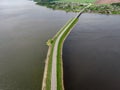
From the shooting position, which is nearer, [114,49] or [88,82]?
[88,82]

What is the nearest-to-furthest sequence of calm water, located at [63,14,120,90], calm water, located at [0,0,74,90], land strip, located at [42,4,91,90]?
land strip, located at [42,4,91,90]
calm water, located at [63,14,120,90]
calm water, located at [0,0,74,90]

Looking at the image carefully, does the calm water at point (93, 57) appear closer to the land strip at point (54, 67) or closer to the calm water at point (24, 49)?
the land strip at point (54, 67)

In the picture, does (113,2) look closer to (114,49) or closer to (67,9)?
(67,9)

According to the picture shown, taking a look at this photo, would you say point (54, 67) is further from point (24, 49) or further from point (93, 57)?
point (24, 49)

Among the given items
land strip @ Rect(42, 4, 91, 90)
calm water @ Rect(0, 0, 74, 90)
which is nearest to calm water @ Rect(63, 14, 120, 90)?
land strip @ Rect(42, 4, 91, 90)

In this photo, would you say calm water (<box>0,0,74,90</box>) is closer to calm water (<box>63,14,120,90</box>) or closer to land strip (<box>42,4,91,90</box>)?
land strip (<box>42,4,91,90</box>)

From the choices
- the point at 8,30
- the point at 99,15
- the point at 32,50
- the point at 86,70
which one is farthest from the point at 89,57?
the point at 99,15
